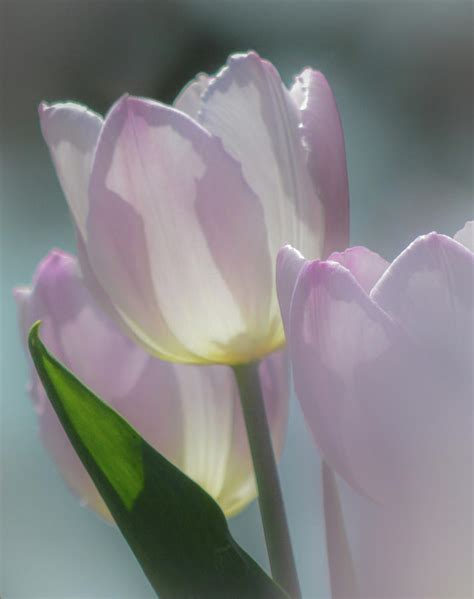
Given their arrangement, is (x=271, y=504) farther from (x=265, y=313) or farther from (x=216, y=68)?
(x=216, y=68)

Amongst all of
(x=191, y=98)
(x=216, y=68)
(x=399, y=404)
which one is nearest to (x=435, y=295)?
(x=399, y=404)

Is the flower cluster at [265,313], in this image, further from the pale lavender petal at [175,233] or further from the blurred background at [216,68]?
the blurred background at [216,68]

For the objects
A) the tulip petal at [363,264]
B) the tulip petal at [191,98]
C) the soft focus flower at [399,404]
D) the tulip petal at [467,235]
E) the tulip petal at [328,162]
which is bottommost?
the soft focus flower at [399,404]

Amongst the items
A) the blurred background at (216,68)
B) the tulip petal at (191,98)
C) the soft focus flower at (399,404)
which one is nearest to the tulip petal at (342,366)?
the soft focus flower at (399,404)

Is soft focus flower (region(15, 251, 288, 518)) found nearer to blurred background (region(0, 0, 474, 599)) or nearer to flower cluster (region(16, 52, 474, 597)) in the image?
flower cluster (region(16, 52, 474, 597))

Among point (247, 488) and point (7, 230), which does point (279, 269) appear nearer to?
point (247, 488)

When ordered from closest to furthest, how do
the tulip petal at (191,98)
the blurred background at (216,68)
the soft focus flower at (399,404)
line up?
1. the soft focus flower at (399,404)
2. the tulip petal at (191,98)
3. the blurred background at (216,68)
